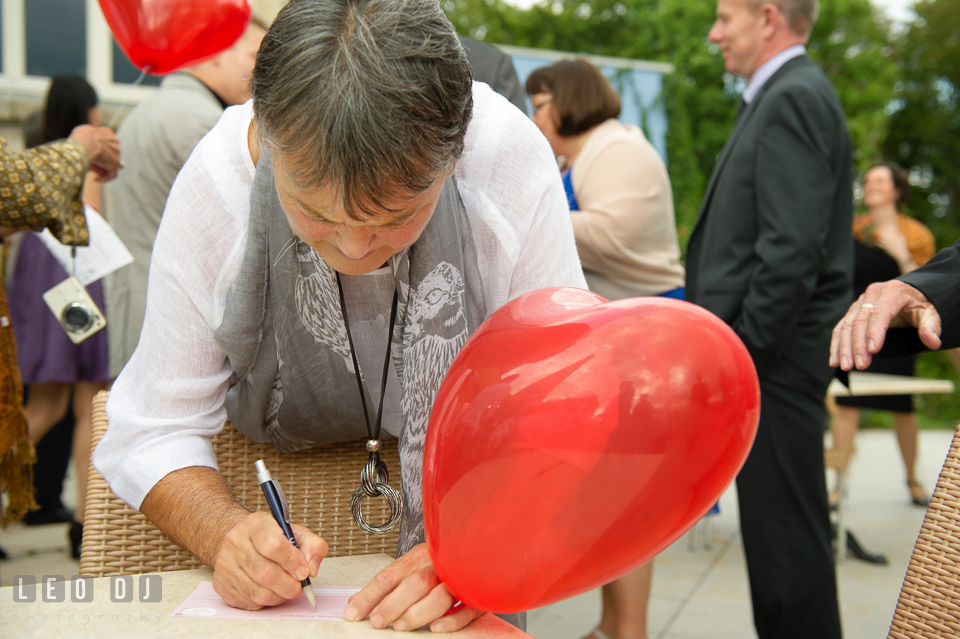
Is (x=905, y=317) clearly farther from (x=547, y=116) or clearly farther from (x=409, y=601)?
(x=547, y=116)

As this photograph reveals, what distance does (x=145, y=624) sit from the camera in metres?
0.87

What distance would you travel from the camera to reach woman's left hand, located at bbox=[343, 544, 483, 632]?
87cm

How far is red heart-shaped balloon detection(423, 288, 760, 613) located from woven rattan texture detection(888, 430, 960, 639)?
48 centimetres

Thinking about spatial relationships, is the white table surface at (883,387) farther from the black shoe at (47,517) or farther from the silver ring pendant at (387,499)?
the black shoe at (47,517)

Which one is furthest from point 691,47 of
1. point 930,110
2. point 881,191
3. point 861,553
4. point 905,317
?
point 905,317

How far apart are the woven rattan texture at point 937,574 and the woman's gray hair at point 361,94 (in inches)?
32.0

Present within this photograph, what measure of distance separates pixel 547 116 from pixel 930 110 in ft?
57.4

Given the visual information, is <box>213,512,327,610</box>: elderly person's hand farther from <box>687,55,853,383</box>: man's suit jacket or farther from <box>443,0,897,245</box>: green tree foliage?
<box>443,0,897,245</box>: green tree foliage

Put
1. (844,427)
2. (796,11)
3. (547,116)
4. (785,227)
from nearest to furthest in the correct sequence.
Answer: (785,227)
(796,11)
(547,116)
(844,427)

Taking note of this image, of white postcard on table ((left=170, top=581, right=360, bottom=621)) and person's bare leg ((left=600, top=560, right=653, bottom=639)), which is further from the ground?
white postcard on table ((left=170, top=581, right=360, bottom=621))

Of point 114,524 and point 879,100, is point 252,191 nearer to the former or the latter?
point 114,524

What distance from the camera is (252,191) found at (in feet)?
3.60

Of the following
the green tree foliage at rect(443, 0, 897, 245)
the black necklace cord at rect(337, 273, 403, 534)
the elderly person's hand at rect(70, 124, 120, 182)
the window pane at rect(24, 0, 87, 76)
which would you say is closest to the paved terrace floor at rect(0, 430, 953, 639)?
the elderly person's hand at rect(70, 124, 120, 182)

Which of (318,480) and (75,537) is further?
(75,537)
